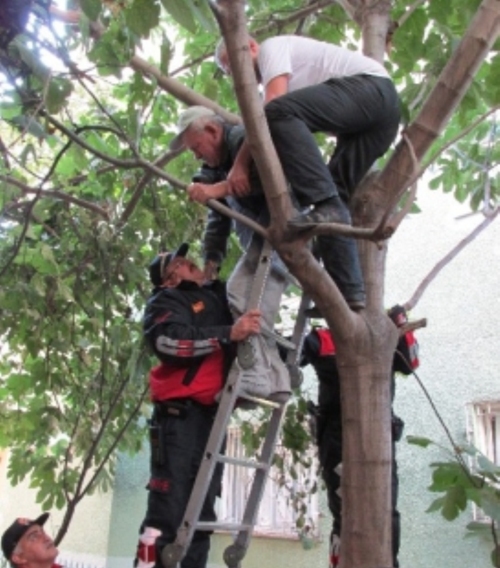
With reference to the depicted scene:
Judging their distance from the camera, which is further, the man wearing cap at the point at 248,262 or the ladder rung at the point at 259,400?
the man wearing cap at the point at 248,262

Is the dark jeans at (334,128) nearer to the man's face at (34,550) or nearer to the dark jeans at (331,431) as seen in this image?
the dark jeans at (331,431)

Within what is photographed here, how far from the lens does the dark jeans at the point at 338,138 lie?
2.77 m

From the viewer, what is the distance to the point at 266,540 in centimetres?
790

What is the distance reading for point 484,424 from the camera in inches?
263

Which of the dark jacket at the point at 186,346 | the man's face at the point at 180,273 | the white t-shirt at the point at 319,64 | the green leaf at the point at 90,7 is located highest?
the white t-shirt at the point at 319,64

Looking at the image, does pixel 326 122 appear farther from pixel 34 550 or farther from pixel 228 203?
pixel 34 550

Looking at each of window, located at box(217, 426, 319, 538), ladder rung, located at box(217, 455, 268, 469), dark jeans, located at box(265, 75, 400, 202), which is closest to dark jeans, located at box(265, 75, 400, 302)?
dark jeans, located at box(265, 75, 400, 202)

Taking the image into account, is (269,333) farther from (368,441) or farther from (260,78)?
(260,78)

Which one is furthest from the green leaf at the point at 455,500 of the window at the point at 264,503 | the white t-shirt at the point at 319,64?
the window at the point at 264,503

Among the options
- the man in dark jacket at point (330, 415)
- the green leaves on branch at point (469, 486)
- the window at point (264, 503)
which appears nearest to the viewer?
the green leaves on branch at point (469, 486)

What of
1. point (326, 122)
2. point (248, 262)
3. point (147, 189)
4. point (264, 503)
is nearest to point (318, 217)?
point (326, 122)

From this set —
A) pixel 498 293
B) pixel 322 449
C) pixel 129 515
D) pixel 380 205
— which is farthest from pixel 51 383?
pixel 129 515

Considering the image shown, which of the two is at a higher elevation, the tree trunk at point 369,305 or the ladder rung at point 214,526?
the tree trunk at point 369,305

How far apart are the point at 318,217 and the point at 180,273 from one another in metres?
1.23
